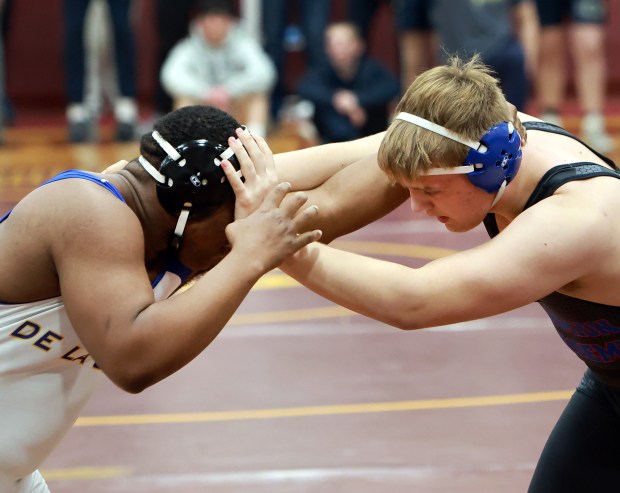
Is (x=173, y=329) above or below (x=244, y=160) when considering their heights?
below

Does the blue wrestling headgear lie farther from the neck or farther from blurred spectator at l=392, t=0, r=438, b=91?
blurred spectator at l=392, t=0, r=438, b=91

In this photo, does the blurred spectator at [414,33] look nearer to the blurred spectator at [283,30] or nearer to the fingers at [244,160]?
the blurred spectator at [283,30]

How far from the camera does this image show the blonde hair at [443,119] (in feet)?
8.96

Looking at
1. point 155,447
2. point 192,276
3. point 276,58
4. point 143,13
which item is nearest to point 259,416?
point 155,447

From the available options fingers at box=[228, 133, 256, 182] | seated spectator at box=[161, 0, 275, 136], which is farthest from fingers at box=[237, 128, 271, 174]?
seated spectator at box=[161, 0, 275, 136]

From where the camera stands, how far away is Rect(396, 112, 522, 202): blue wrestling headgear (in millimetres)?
2727

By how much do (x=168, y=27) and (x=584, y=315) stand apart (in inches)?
344

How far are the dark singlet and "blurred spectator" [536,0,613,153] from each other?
7090 millimetres

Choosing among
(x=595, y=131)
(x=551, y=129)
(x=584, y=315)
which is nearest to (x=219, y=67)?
(x=595, y=131)

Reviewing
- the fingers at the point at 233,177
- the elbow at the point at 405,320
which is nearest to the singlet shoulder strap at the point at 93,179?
the fingers at the point at 233,177

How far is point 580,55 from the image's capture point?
10.1 metres

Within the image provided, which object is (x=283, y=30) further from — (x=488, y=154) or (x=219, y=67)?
(x=488, y=154)

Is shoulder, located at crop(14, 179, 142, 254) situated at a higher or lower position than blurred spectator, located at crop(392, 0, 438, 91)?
higher

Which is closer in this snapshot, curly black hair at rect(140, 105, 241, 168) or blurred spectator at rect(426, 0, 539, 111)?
curly black hair at rect(140, 105, 241, 168)
